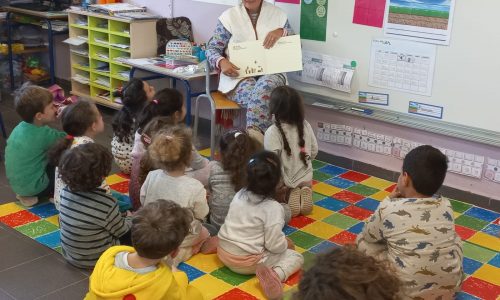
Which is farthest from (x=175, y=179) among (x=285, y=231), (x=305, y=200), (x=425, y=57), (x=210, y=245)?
(x=425, y=57)

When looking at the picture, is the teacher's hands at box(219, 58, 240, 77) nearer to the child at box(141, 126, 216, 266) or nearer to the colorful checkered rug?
the colorful checkered rug

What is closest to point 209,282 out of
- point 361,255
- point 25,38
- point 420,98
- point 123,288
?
point 123,288

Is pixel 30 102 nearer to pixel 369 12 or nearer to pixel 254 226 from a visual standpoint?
pixel 254 226

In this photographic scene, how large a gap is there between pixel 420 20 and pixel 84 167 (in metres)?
2.14

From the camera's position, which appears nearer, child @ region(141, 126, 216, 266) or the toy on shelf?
child @ region(141, 126, 216, 266)

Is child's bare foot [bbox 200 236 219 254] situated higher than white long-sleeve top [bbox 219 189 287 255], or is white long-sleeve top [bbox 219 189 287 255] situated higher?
white long-sleeve top [bbox 219 189 287 255]

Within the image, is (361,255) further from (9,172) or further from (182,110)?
(9,172)

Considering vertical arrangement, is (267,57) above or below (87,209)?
above

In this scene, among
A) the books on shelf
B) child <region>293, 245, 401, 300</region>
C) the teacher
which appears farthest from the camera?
the books on shelf

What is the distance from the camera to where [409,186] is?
2.30 metres

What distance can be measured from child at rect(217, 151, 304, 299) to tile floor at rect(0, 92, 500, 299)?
8cm

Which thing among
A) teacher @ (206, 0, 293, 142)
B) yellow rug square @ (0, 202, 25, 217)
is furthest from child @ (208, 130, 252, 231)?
yellow rug square @ (0, 202, 25, 217)

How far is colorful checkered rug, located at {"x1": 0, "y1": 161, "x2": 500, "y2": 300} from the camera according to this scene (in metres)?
2.61

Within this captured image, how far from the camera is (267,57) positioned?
3889mm
